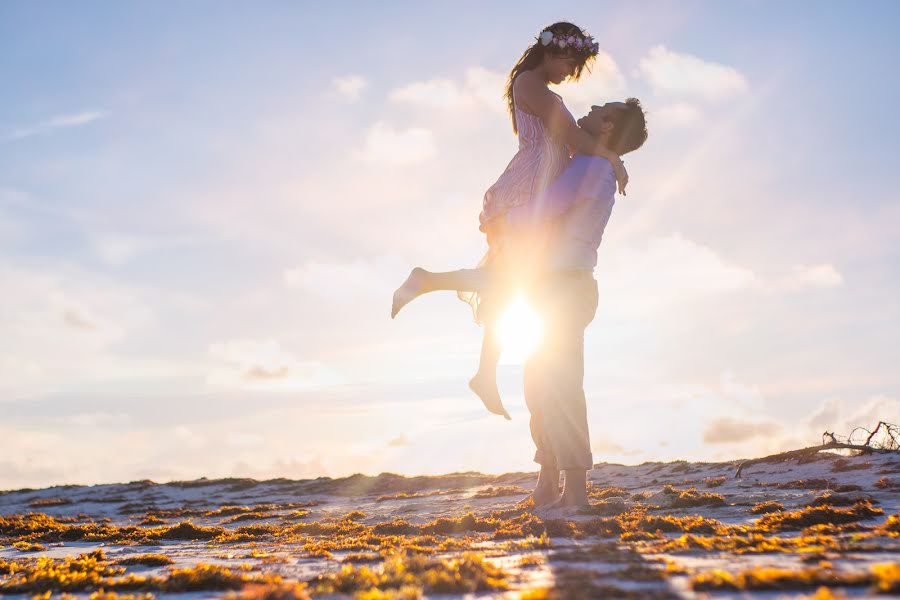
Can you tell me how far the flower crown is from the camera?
8930 mm

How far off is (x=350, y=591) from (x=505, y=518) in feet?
19.2

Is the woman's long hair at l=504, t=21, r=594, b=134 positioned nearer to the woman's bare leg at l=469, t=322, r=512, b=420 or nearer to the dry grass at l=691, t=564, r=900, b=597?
the woman's bare leg at l=469, t=322, r=512, b=420

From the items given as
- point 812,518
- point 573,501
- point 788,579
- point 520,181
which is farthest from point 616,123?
point 788,579

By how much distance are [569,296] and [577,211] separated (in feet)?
3.67

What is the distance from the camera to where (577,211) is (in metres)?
8.71

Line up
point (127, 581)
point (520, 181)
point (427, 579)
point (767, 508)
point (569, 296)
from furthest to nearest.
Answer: point (767, 508) → point (520, 181) → point (569, 296) → point (127, 581) → point (427, 579)

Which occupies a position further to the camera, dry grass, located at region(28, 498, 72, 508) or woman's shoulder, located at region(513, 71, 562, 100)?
dry grass, located at region(28, 498, 72, 508)

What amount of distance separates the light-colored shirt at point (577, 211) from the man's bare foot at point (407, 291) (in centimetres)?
166

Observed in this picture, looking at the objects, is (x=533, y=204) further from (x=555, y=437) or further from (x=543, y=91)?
(x=555, y=437)

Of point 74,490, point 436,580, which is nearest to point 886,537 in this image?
point 436,580

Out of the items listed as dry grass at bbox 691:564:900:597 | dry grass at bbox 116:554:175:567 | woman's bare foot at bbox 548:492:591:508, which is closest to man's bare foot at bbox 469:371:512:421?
woman's bare foot at bbox 548:492:591:508

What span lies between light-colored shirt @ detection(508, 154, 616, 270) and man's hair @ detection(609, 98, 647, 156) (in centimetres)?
54

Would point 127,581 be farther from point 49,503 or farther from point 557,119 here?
point 49,503

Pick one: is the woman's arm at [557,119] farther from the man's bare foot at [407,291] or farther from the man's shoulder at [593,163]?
the man's bare foot at [407,291]
